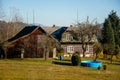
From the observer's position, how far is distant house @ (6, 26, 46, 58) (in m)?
52.0

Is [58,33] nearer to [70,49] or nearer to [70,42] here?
[70,42]

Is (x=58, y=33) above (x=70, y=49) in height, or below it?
above

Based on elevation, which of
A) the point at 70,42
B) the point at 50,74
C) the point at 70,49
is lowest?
the point at 50,74

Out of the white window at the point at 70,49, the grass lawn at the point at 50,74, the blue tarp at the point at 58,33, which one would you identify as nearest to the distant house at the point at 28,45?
the white window at the point at 70,49

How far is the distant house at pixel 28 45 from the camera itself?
52.0m

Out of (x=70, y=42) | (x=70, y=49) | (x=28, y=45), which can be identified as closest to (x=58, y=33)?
(x=70, y=42)

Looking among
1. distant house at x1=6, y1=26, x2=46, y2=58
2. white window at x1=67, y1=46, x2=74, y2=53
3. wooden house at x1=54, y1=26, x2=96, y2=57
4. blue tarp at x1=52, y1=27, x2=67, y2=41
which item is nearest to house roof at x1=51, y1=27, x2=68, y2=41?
blue tarp at x1=52, y1=27, x2=67, y2=41

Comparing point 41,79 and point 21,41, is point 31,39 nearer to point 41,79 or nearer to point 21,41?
point 21,41

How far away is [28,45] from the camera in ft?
173

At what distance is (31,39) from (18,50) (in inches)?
132

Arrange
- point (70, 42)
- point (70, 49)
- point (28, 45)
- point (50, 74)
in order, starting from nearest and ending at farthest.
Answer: point (50, 74) < point (28, 45) < point (70, 49) < point (70, 42)

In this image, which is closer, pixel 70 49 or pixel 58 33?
pixel 70 49

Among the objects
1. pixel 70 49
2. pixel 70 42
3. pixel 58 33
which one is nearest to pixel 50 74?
pixel 70 49

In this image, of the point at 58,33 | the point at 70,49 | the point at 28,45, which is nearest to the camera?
the point at 28,45
